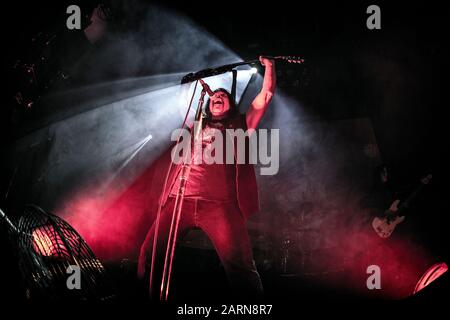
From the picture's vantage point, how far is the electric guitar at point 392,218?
4.55 meters

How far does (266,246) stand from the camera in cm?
508

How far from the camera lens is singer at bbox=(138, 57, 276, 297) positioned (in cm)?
335

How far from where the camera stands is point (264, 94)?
4.21 m

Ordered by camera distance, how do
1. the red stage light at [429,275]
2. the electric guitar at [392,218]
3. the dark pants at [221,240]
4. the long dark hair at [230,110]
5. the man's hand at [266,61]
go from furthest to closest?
1. the electric guitar at [392,218]
2. the long dark hair at [230,110]
3. the man's hand at [266,61]
4. the red stage light at [429,275]
5. the dark pants at [221,240]

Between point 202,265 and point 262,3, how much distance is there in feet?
14.5

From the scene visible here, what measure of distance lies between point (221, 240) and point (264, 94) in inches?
81.4

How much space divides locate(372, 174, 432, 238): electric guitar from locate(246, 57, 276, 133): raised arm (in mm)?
2503

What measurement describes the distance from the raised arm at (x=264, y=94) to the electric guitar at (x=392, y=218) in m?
2.50

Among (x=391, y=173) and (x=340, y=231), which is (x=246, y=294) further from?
(x=391, y=173)
